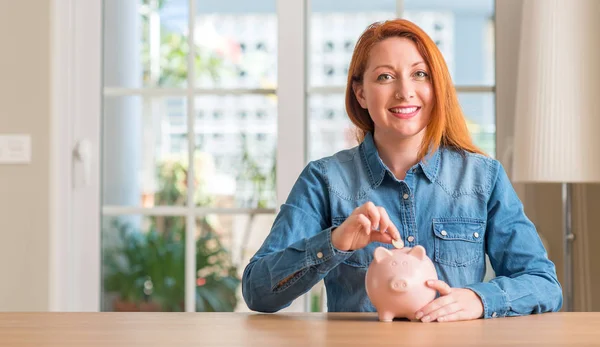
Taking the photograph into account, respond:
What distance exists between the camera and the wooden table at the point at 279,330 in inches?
45.2

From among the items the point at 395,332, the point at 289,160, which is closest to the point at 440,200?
the point at 395,332

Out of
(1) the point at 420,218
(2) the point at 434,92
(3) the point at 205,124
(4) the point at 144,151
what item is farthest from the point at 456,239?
(4) the point at 144,151

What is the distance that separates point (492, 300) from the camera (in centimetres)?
145

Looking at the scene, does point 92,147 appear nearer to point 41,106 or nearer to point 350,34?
point 41,106

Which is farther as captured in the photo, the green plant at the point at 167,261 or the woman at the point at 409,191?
the green plant at the point at 167,261

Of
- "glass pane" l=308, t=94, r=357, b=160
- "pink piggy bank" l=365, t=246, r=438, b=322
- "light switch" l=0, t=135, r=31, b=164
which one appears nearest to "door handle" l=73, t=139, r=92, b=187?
"light switch" l=0, t=135, r=31, b=164

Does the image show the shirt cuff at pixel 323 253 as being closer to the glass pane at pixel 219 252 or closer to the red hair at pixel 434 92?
the red hair at pixel 434 92

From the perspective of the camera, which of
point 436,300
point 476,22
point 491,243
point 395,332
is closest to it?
point 395,332

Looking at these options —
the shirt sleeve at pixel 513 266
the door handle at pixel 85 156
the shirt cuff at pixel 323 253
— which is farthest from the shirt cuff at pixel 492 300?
the door handle at pixel 85 156

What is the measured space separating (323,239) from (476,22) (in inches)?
67.5

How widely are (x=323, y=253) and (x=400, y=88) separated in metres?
0.40

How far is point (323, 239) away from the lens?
1.50 m

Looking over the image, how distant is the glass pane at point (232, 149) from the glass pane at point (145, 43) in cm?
18

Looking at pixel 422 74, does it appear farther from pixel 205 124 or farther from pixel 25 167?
pixel 25 167
